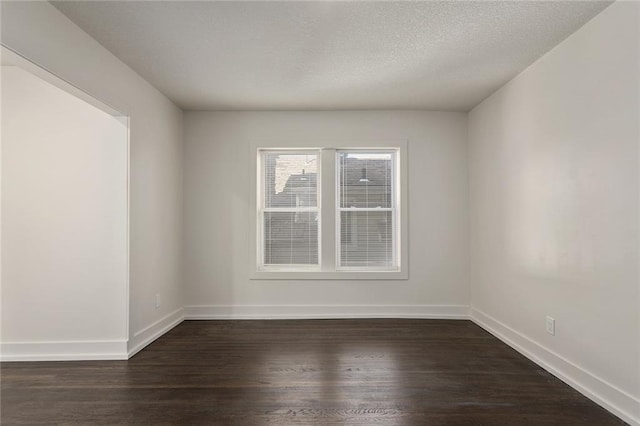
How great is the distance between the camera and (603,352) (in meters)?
2.21

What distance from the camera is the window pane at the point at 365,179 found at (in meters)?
4.41

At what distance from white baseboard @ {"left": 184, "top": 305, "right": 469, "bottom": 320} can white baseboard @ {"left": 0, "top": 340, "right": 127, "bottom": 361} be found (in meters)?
1.24

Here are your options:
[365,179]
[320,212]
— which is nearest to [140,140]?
[320,212]

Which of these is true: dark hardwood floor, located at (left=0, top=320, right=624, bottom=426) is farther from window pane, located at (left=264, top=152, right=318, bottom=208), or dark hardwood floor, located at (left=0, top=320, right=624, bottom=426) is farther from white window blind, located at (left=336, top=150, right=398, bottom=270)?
window pane, located at (left=264, top=152, right=318, bottom=208)

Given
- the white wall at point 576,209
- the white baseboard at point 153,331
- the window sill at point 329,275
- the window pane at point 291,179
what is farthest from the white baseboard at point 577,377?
the white baseboard at point 153,331

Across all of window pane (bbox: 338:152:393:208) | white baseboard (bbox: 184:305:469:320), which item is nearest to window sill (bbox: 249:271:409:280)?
white baseboard (bbox: 184:305:469:320)

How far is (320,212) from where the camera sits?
431cm

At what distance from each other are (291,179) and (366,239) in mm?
1230

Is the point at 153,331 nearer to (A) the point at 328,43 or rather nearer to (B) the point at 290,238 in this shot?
(B) the point at 290,238

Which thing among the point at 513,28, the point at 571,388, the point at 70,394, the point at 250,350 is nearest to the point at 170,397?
the point at 70,394

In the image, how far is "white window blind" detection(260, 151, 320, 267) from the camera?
4367 mm

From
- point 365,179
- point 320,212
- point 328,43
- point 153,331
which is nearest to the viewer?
point 328,43

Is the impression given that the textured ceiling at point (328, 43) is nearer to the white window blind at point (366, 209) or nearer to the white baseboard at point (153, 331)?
the white window blind at point (366, 209)

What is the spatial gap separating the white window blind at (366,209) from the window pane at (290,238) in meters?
0.35
